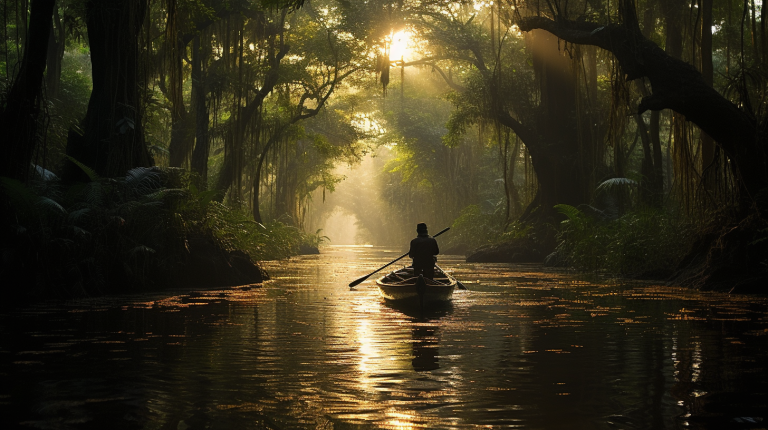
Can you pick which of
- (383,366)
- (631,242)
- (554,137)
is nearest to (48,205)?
(383,366)

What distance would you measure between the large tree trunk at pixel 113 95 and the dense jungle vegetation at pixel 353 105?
1.6 inches

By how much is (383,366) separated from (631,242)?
539 inches

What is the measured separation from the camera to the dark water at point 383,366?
495 centimetres

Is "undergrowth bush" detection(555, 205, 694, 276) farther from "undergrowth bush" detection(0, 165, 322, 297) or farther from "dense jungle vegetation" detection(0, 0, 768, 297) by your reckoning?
"undergrowth bush" detection(0, 165, 322, 297)

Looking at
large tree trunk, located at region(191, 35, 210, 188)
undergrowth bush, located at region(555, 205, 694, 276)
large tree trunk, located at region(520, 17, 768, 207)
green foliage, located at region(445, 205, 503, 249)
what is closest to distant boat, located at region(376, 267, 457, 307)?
large tree trunk, located at region(520, 17, 768, 207)

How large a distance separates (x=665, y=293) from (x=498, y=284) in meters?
4.01

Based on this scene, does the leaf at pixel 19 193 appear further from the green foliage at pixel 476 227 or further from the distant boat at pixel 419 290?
the green foliage at pixel 476 227

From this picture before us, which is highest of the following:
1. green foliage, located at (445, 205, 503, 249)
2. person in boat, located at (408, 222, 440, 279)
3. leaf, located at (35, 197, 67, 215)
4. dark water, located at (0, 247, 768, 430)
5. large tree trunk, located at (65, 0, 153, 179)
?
large tree trunk, located at (65, 0, 153, 179)

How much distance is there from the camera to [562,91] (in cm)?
2858

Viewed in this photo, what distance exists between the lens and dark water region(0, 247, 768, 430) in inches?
→ 195

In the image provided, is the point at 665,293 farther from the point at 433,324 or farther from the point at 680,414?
the point at 680,414

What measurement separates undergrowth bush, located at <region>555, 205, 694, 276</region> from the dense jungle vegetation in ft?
0.19

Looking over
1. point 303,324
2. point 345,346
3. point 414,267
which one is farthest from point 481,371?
point 414,267

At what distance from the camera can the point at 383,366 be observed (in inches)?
268
